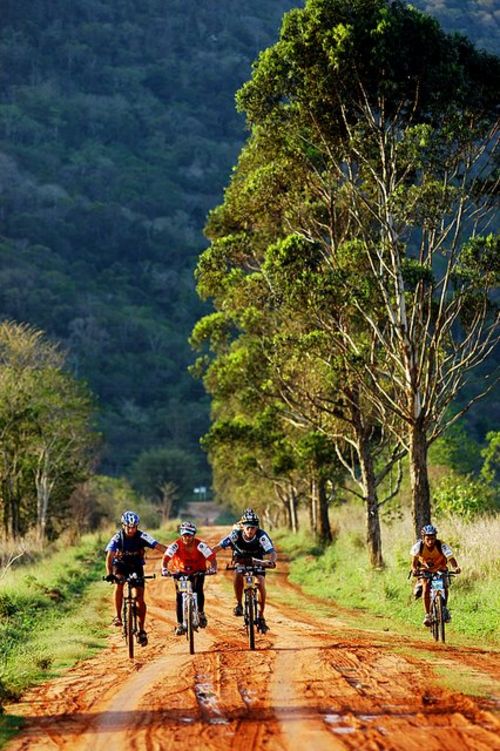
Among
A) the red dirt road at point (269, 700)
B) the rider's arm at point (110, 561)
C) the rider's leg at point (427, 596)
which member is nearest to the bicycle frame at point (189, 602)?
the red dirt road at point (269, 700)

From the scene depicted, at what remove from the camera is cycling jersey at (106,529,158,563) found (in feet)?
49.9

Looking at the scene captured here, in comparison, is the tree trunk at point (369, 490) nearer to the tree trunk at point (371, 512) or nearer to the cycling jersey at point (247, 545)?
the tree trunk at point (371, 512)

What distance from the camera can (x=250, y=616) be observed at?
48.9 ft

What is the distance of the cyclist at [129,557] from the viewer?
49.4 ft

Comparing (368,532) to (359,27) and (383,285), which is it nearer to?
(383,285)

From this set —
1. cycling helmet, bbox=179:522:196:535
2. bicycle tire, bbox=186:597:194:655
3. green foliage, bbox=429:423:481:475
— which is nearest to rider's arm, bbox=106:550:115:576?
cycling helmet, bbox=179:522:196:535

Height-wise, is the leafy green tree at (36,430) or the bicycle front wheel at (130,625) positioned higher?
the leafy green tree at (36,430)

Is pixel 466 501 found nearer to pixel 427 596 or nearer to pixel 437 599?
pixel 427 596

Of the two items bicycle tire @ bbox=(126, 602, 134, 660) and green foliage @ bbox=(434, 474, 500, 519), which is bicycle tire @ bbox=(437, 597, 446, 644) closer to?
bicycle tire @ bbox=(126, 602, 134, 660)

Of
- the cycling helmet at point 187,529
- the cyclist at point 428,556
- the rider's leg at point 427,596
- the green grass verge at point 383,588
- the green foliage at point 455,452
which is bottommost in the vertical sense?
the green grass verge at point 383,588

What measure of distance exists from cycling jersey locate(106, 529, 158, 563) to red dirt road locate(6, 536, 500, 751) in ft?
4.89

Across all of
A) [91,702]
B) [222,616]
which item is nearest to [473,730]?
[91,702]

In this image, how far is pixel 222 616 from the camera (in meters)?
20.7

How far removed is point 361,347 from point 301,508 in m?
43.6
